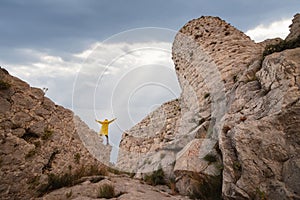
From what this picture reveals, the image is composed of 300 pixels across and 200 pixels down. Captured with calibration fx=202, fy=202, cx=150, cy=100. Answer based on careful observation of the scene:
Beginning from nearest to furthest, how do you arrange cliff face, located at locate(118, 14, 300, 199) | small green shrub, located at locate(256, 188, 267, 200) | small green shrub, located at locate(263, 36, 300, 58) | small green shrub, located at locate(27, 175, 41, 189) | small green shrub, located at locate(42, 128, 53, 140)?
small green shrub, located at locate(256, 188, 267, 200) < cliff face, located at locate(118, 14, 300, 199) < small green shrub, located at locate(27, 175, 41, 189) < small green shrub, located at locate(263, 36, 300, 58) < small green shrub, located at locate(42, 128, 53, 140)

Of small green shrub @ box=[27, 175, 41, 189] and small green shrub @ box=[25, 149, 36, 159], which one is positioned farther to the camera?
small green shrub @ box=[25, 149, 36, 159]

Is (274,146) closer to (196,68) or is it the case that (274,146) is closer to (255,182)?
(255,182)

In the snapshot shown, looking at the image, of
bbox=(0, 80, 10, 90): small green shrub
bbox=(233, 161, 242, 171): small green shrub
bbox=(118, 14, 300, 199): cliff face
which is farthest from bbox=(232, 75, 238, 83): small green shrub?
bbox=(0, 80, 10, 90): small green shrub

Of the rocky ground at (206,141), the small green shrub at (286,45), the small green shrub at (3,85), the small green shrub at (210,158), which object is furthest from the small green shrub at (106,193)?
the small green shrub at (286,45)

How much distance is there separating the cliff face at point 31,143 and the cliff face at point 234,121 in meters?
3.48

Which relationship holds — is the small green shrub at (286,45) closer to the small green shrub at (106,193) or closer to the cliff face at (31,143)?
the small green shrub at (106,193)

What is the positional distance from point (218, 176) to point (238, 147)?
1.24m

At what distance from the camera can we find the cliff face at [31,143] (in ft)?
15.1

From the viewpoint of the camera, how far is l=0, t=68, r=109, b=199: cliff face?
4613mm

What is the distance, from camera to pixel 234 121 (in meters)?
4.72

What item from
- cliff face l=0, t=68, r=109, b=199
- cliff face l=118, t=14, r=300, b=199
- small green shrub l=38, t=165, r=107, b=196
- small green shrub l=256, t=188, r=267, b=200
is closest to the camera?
small green shrub l=256, t=188, r=267, b=200

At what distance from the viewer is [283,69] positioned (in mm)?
4031

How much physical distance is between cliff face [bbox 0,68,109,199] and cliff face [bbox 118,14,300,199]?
11.4ft

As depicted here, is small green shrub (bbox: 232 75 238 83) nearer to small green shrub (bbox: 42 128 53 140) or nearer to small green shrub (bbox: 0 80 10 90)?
small green shrub (bbox: 42 128 53 140)
